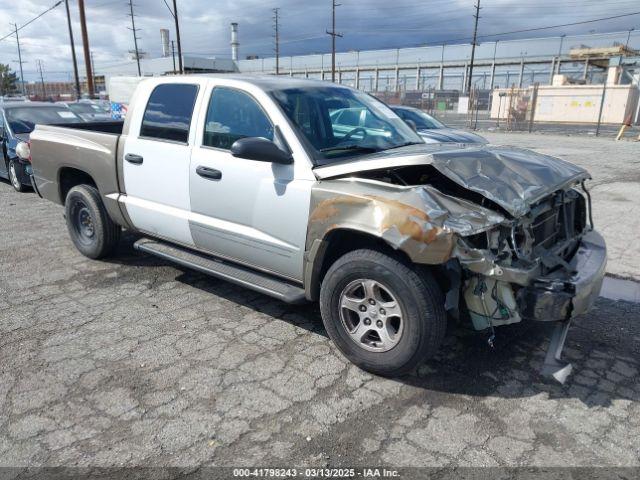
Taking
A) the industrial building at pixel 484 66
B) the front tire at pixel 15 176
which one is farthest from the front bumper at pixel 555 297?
the industrial building at pixel 484 66

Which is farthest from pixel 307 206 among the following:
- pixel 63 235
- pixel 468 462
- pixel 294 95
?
pixel 63 235

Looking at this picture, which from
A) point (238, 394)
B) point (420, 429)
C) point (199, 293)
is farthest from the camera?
point (199, 293)

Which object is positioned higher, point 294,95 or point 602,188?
point 294,95

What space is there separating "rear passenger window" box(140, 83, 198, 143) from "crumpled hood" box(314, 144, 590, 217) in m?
1.51

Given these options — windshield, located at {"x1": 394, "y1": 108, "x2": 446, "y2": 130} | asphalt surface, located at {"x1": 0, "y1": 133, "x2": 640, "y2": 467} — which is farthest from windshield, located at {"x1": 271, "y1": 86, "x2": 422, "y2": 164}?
windshield, located at {"x1": 394, "y1": 108, "x2": 446, "y2": 130}

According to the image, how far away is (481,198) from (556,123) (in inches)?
1452

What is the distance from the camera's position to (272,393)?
321 cm

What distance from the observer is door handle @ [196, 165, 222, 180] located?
4.00m

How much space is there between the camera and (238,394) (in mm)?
3201

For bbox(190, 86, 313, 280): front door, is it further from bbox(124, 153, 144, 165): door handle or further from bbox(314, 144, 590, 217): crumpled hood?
bbox(124, 153, 144, 165): door handle

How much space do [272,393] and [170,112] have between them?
2.68 m

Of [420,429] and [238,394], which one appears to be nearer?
[420,429]

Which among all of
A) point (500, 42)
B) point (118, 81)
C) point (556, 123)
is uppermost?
point (500, 42)

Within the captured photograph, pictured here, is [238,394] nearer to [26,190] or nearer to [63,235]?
[63,235]
